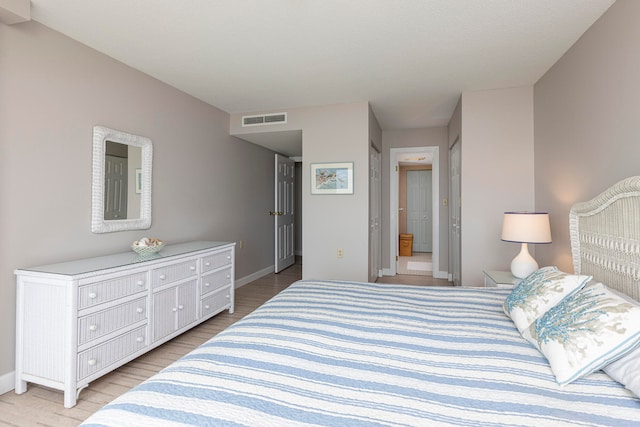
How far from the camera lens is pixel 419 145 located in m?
5.20

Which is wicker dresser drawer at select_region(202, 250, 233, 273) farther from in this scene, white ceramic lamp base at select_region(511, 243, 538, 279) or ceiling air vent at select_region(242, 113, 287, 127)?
white ceramic lamp base at select_region(511, 243, 538, 279)

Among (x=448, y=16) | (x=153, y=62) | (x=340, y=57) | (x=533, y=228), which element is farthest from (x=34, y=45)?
(x=533, y=228)

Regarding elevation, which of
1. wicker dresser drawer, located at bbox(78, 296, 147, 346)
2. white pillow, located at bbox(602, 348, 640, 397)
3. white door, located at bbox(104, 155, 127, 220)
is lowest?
wicker dresser drawer, located at bbox(78, 296, 147, 346)

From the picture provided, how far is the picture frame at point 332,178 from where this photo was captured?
154 inches

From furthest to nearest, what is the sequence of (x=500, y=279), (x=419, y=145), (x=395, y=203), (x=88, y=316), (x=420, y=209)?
(x=420, y=209)
(x=395, y=203)
(x=419, y=145)
(x=500, y=279)
(x=88, y=316)

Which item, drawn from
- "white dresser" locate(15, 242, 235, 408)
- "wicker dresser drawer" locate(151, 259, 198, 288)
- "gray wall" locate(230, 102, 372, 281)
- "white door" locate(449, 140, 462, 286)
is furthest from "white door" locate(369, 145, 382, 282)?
"white dresser" locate(15, 242, 235, 408)

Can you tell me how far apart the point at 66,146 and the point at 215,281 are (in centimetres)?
175

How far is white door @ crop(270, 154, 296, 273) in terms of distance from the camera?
17.1ft

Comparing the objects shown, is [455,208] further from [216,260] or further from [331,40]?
[216,260]

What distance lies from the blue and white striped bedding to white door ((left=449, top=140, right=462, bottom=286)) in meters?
2.51

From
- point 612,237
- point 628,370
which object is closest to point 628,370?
point 628,370

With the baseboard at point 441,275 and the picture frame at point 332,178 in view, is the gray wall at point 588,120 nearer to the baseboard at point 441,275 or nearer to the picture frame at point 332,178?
the baseboard at point 441,275

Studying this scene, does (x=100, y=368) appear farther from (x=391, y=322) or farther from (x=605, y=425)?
(x=605, y=425)

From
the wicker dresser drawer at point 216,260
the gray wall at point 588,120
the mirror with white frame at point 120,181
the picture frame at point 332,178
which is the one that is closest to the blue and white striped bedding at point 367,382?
the gray wall at point 588,120
